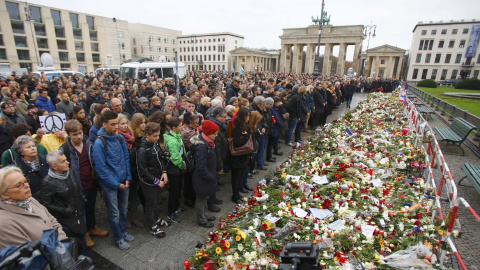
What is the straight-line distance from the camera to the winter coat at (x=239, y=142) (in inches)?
197

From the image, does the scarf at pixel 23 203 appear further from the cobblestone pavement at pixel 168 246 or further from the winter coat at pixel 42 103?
the winter coat at pixel 42 103

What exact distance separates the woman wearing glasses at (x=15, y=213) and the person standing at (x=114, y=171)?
121cm

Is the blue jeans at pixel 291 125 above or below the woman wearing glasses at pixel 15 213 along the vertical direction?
below

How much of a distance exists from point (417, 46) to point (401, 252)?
3157 inches

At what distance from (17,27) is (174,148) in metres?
58.0

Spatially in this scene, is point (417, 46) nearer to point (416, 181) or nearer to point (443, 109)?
point (443, 109)

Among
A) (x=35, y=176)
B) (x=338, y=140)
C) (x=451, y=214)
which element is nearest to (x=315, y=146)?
(x=338, y=140)

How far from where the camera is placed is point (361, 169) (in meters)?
5.47

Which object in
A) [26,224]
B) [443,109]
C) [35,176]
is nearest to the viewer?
[26,224]

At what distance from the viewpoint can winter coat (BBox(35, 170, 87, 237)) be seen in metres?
2.96

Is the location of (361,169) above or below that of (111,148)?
below

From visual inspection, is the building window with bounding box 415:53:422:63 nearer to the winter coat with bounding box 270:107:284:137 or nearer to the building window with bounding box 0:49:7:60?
the winter coat with bounding box 270:107:284:137

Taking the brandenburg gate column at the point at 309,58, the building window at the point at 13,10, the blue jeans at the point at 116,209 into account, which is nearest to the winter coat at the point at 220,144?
the blue jeans at the point at 116,209

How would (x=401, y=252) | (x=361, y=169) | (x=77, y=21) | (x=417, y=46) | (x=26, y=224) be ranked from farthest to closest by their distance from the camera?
(x=417, y=46)
(x=77, y=21)
(x=361, y=169)
(x=401, y=252)
(x=26, y=224)
